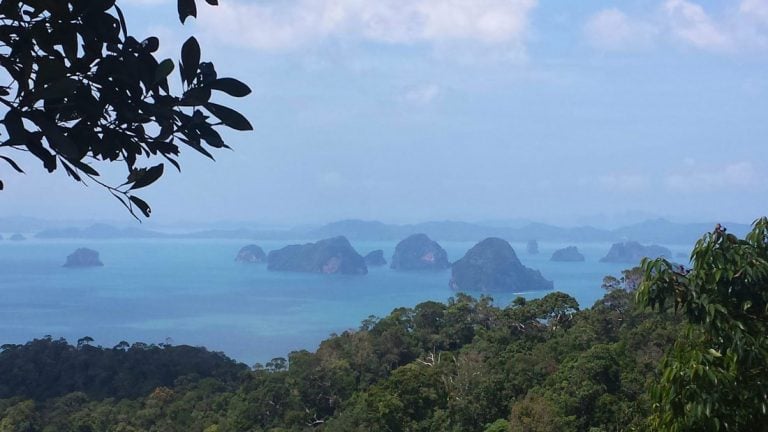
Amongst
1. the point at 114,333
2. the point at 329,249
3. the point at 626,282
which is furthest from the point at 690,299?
the point at 329,249

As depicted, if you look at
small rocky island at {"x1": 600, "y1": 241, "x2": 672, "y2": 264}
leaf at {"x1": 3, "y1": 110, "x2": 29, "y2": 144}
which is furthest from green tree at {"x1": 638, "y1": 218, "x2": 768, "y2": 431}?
small rocky island at {"x1": 600, "y1": 241, "x2": 672, "y2": 264}

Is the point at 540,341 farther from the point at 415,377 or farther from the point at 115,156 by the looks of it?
the point at 115,156

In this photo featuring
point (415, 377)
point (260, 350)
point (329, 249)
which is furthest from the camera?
point (329, 249)

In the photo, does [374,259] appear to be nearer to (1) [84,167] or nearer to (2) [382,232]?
(2) [382,232]

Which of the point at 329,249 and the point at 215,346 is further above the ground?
the point at 329,249

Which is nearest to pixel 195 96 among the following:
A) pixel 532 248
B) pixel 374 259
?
pixel 374 259

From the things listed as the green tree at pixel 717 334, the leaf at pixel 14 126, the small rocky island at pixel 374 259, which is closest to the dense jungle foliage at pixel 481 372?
the green tree at pixel 717 334

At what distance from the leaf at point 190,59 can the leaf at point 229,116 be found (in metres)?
0.05

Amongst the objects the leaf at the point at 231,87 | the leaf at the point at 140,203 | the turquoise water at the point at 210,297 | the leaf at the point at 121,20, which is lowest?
the turquoise water at the point at 210,297

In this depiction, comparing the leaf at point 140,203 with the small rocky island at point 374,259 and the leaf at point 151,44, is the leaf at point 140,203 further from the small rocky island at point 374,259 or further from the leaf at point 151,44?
the small rocky island at point 374,259

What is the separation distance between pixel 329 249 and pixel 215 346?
2121 centimetres

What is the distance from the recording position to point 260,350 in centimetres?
2394

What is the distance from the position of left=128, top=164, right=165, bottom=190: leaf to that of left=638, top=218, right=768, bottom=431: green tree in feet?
5.30

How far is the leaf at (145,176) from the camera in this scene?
0.94 meters
